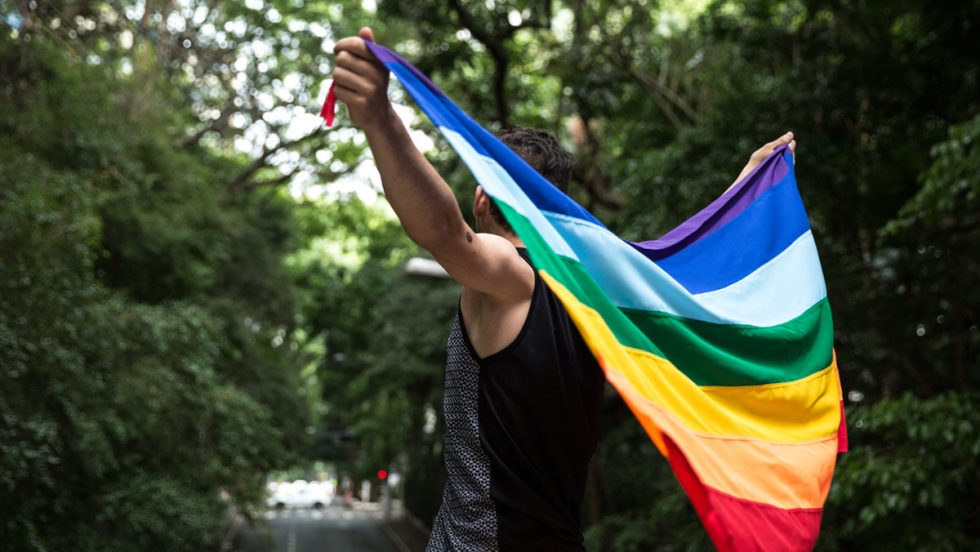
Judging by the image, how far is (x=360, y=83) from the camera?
1777mm

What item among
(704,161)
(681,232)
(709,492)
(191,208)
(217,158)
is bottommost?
(709,492)

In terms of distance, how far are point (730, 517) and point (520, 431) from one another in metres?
0.45

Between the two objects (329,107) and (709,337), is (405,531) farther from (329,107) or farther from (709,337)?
(329,107)

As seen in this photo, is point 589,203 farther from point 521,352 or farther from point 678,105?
point 521,352

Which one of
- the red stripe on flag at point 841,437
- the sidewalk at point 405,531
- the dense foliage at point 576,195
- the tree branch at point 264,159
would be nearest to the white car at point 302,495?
the sidewalk at point 405,531

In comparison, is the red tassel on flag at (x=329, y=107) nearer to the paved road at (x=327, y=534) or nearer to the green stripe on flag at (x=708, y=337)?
the green stripe on flag at (x=708, y=337)

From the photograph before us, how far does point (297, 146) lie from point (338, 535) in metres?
20.3

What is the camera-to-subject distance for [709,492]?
1.89m

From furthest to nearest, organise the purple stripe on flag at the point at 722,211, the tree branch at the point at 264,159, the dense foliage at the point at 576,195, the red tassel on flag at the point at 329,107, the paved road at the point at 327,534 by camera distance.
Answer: the paved road at the point at 327,534, the tree branch at the point at 264,159, the dense foliage at the point at 576,195, the purple stripe on flag at the point at 722,211, the red tassel on flag at the point at 329,107

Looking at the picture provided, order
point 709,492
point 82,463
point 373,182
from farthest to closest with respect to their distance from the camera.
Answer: point 373,182 < point 82,463 < point 709,492

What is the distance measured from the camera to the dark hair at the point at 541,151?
2.35m

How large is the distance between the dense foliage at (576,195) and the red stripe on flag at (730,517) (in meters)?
5.27

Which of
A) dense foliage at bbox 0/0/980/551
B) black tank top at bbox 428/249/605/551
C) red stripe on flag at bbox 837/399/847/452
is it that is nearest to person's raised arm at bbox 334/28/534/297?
black tank top at bbox 428/249/605/551

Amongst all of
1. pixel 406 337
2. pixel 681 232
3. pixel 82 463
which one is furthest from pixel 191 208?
pixel 681 232
